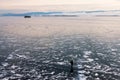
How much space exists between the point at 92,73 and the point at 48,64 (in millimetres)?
5710

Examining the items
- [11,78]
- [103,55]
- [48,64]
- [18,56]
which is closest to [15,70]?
[11,78]

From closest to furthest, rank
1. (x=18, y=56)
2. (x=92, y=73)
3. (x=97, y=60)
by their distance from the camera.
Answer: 1. (x=92, y=73)
2. (x=97, y=60)
3. (x=18, y=56)

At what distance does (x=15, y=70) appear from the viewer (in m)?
21.8

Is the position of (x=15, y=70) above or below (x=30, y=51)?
below

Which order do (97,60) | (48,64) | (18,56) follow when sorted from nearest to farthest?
(48,64) < (97,60) < (18,56)

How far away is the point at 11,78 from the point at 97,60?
11495 mm

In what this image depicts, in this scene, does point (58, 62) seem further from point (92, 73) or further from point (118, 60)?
point (118, 60)

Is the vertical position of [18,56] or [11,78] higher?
[18,56]

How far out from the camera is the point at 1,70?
21.8 meters

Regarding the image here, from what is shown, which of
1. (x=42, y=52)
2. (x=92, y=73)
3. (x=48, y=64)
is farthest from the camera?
(x=42, y=52)

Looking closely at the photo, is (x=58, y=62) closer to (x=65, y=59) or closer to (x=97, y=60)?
(x=65, y=59)

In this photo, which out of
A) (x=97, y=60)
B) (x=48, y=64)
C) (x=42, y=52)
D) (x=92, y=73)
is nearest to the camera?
(x=92, y=73)

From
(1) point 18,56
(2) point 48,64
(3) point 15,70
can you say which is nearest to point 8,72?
(3) point 15,70

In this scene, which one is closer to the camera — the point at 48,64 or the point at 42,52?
the point at 48,64
